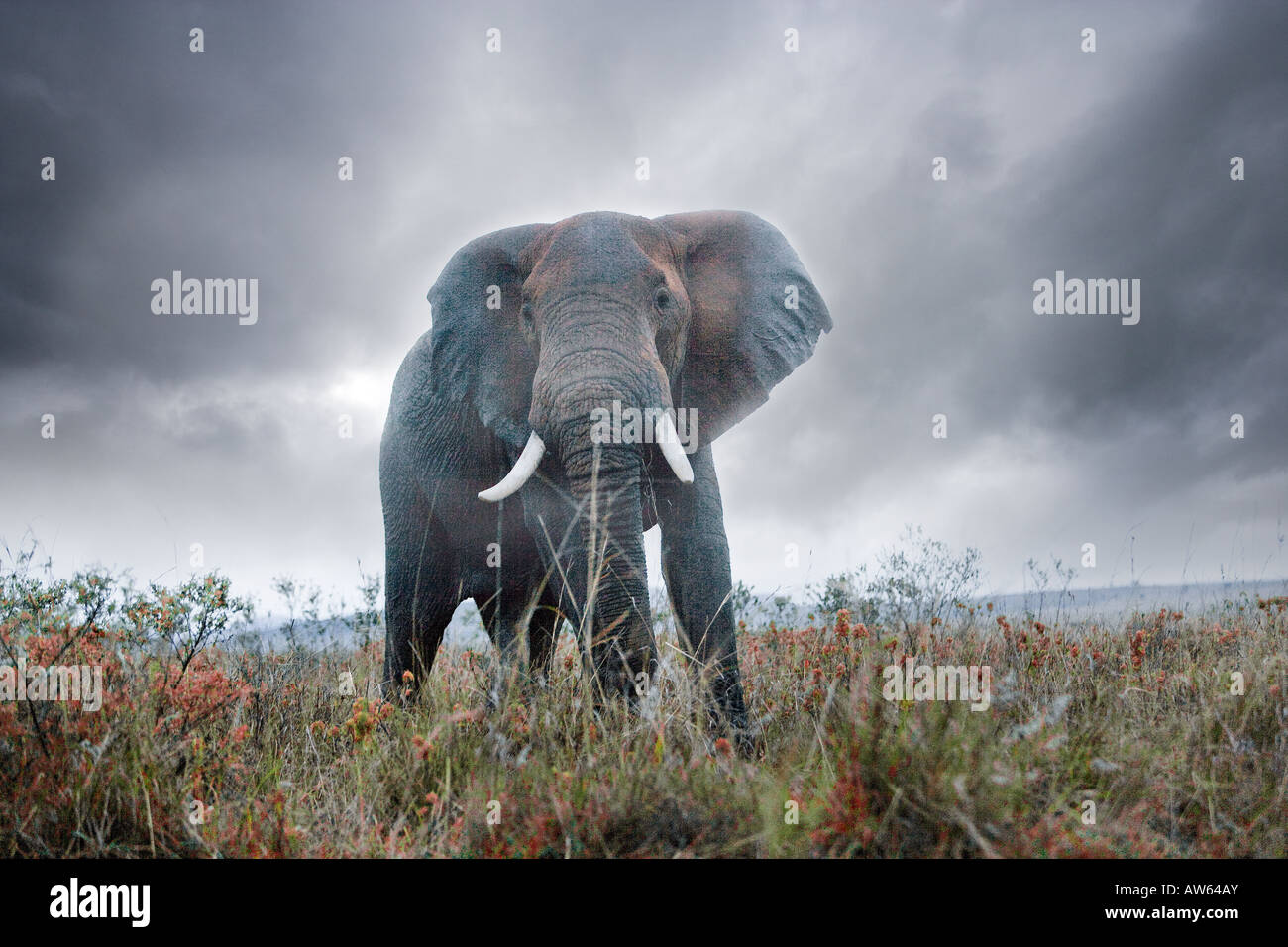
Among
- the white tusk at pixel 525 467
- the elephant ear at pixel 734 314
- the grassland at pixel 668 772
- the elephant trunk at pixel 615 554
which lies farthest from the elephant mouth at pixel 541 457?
the grassland at pixel 668 772

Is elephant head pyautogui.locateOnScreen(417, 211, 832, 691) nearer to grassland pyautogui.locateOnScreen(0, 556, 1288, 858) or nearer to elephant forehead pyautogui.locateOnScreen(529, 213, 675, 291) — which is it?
elephant forehead pyautogui.locateOnScreen(529, 213, 675, 291)

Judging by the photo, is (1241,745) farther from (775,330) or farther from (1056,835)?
(775,330)

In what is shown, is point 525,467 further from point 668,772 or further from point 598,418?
point 668,772

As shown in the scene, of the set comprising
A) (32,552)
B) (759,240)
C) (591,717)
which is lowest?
(591,717)

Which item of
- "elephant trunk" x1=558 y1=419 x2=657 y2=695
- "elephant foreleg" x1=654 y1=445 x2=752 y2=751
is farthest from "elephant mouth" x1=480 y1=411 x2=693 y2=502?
"elephant foreleg" x1=654 y1=445 x2=752 y2=751

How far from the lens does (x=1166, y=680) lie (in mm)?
5180

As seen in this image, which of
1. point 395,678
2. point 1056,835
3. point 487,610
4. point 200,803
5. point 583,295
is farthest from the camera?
point 487,610

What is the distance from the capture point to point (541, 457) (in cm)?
529

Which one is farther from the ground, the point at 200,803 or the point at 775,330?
the point at 775,330

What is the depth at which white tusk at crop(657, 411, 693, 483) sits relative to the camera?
4.92m

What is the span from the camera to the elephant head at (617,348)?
4820 millimetres

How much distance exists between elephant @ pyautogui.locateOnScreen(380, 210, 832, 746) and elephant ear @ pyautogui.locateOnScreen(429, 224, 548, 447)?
0.01 meters

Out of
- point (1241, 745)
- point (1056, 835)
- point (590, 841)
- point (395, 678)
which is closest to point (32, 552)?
point (395, 678)
